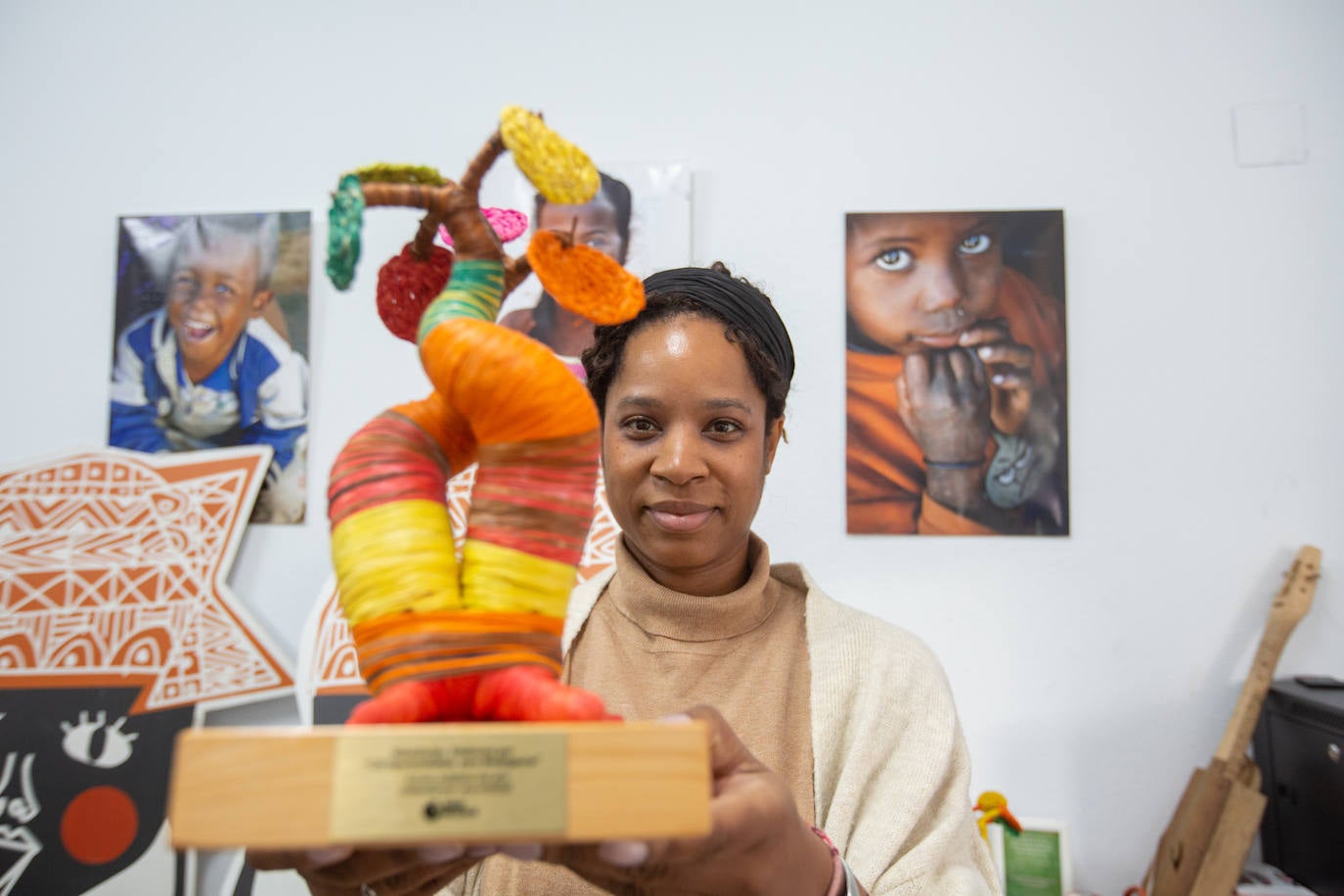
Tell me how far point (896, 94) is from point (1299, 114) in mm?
638

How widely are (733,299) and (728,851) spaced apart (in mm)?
441

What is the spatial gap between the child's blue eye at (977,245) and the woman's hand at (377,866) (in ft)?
3.94

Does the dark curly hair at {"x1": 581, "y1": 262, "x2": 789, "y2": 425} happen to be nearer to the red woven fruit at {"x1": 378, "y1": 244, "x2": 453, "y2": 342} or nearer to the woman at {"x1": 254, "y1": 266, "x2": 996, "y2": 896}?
the woman at {"x1": 254, "y1": 266, "x2": 996, "y2": 896}

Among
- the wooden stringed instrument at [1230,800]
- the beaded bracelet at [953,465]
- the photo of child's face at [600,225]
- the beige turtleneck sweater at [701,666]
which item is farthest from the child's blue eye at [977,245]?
the beige turtleneck sweater at [701,666]

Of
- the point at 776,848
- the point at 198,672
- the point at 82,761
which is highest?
the point at 776,848

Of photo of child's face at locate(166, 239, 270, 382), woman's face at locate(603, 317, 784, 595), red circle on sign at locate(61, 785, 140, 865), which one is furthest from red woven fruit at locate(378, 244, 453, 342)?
red circle on sign at locate(61, 785, 140, 865)

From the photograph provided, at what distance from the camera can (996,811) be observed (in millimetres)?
1227

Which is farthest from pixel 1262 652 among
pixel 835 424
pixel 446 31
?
pixel 446 31

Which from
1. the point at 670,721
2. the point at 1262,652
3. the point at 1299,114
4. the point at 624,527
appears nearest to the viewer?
the point at 670,721

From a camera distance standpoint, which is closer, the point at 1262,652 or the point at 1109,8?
the point at 1262,652

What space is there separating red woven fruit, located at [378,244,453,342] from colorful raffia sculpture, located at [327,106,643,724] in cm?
5

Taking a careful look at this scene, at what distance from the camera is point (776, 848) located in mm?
457

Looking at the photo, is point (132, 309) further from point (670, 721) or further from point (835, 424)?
point (670, 721)

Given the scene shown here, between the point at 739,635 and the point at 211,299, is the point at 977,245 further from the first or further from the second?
the point at 211,299
